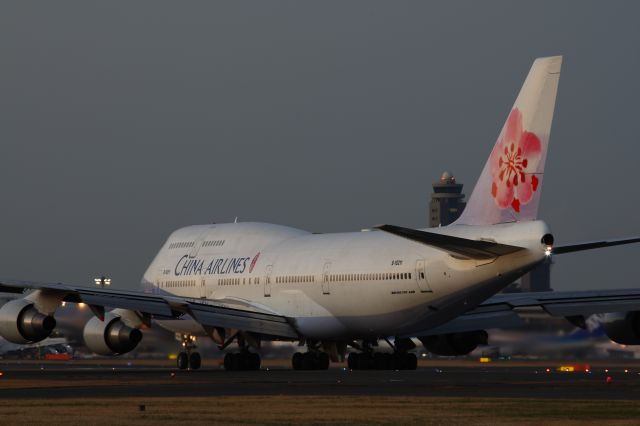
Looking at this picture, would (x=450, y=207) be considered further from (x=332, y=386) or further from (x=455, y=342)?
(x=332, y=386)

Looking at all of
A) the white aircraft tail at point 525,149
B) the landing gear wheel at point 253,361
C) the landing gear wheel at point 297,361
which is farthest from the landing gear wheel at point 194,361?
the white aircraft tail at point 525,149

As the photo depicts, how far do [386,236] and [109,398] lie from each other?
18543 millimetres

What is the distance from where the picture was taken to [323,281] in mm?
45844

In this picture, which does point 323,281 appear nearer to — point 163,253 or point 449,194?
point 163,253

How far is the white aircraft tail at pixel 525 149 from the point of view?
1531 inches

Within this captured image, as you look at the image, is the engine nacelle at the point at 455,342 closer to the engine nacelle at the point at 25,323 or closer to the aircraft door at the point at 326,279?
the aircraft door at the point at 326,279

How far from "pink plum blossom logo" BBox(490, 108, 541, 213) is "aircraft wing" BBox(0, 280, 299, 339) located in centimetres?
1027

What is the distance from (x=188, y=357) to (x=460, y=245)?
15.1 metres

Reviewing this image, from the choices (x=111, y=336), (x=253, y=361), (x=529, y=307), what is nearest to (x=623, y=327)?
(x=529, y=307)

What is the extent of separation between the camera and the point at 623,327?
4391cm

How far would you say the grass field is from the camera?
70.6 feet

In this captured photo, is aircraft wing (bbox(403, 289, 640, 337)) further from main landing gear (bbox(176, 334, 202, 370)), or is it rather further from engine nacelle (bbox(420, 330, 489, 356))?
main landing gear (bbox(176, 334, 202, 370))

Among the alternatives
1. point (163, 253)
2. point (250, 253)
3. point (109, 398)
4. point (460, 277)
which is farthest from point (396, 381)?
point (163, 253)

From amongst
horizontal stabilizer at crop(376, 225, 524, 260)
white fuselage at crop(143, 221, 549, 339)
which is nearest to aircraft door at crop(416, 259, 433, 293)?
white fuselage at crop(143, 221, 549, 339)
